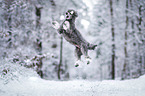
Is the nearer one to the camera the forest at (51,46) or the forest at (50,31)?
the forest at (51,46)

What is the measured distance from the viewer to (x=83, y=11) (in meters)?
12.2

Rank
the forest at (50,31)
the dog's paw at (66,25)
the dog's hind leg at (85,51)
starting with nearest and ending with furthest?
the dog's paw at (66,25) < the dog's hind leg at (85,51) < the forest at (50,31)

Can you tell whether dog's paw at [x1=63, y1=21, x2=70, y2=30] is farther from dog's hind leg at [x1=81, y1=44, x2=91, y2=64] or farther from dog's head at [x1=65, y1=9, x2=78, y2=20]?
dog's hind leg at [x1=81, y1=44, x2=91, y2=64]

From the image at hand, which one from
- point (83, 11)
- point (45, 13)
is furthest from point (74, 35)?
point (83, 11)

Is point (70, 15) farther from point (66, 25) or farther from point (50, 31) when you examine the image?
point (50, 31)

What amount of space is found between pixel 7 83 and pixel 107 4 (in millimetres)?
11439

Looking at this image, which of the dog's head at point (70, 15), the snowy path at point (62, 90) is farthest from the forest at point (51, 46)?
the dog's head at point (70, 15)

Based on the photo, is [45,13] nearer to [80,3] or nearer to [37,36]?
[80,3]

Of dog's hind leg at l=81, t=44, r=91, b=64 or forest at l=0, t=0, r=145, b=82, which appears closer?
dog's hind leg at l=81, t=44, r=91, b=64

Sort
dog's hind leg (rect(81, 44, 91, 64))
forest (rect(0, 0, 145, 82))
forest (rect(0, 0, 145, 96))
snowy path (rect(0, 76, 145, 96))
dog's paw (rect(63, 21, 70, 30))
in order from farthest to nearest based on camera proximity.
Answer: forest (rect(0, 0, 145, 82)), forest (rect(0, 0, 145, 96)), snowy path (rect(0, 76, 145, 96)), dog's hind leg (rect(81, 44, 91, 64)), dog's paw (rect(63, 21, 70, 30))

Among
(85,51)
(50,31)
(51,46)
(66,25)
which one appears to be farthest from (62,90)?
(51,46)

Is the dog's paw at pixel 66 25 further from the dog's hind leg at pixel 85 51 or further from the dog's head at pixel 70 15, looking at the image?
the dog's hind leg at pixel 85 51

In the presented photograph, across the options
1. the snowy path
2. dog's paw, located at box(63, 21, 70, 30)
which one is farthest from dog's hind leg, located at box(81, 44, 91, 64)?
the snowy path

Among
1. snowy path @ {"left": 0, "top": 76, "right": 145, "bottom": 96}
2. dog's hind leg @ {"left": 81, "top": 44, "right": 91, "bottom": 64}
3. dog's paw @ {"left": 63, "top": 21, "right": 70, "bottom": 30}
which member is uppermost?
dog's paw @ {"left": 63, "top": 21, "right": 70, "bottom": 30}
